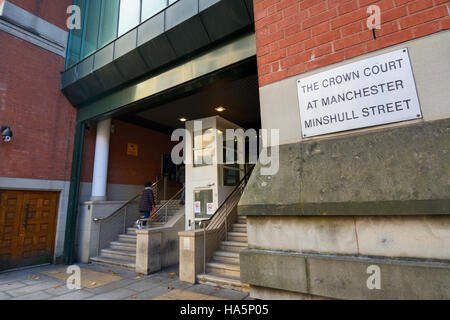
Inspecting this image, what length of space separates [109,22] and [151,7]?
203cm

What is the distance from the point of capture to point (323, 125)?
1.92 m

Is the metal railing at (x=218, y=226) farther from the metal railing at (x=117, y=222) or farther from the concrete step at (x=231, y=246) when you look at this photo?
the metal railing at (x=117, y=222)

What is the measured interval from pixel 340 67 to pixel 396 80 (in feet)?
1.33

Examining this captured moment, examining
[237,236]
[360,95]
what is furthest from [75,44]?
[360,95]

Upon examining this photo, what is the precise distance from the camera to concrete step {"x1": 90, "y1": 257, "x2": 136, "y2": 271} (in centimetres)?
653

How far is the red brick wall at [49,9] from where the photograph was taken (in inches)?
287

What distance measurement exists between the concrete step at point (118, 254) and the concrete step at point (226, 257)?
2882mm

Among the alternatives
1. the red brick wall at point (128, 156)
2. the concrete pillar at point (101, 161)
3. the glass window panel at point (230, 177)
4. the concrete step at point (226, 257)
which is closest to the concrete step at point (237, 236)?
the concrete step at point (226, 257)

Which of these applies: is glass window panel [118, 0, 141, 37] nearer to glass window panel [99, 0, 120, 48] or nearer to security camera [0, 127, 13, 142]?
glass window panel [99, 0, 120, 48]

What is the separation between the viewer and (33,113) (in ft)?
23.4

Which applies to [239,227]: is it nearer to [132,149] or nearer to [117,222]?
[117,222]

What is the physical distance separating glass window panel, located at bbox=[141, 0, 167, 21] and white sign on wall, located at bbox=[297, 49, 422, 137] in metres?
5.14

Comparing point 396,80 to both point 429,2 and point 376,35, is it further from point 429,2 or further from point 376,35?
point 429,2
